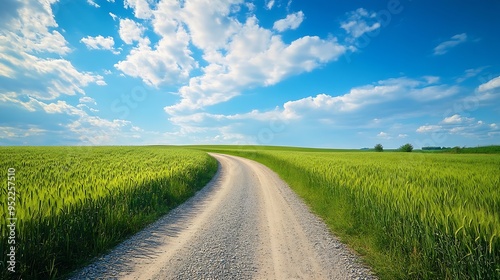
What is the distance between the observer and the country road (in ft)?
14.0

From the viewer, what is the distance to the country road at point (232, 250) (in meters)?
4.28

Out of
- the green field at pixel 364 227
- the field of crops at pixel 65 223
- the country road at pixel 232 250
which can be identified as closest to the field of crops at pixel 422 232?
the green field at pixel 364 227

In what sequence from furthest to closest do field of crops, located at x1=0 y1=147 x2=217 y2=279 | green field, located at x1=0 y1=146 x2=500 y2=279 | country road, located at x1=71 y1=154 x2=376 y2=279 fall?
country road, located at x1=71 y1=154 x2=376 y2=279
field of crops, located at x1=0 y1=147 x2=217 y2=279
green field, located at x1=0 y1=146 x2=500 y2=279

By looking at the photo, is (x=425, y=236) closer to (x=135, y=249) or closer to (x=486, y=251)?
(x=486, y=251)

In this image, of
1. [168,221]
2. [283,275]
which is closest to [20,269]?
[168,221]

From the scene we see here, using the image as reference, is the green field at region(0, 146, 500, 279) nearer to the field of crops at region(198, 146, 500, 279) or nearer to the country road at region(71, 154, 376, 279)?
the field of crops at region(198, 146, 500, 279)

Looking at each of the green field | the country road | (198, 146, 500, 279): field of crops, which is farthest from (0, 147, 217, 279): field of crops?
(198, 146, 500, 279): field of crops

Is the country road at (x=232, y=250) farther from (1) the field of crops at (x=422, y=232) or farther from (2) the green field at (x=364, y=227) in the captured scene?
(1) the field of crops at (x=422, y=232)

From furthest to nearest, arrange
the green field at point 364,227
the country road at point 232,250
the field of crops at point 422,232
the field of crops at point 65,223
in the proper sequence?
the country road at point 232,250
the field of crops at point 65,223
the green field at point 364,227
the field of crops at point 422,232

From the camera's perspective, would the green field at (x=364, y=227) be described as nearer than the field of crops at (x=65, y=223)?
Yes

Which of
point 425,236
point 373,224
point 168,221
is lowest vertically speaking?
point 168,221

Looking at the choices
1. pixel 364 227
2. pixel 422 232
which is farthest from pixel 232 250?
pixel 422 232

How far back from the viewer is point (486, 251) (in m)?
3.03

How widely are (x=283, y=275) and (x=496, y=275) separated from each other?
301cm
